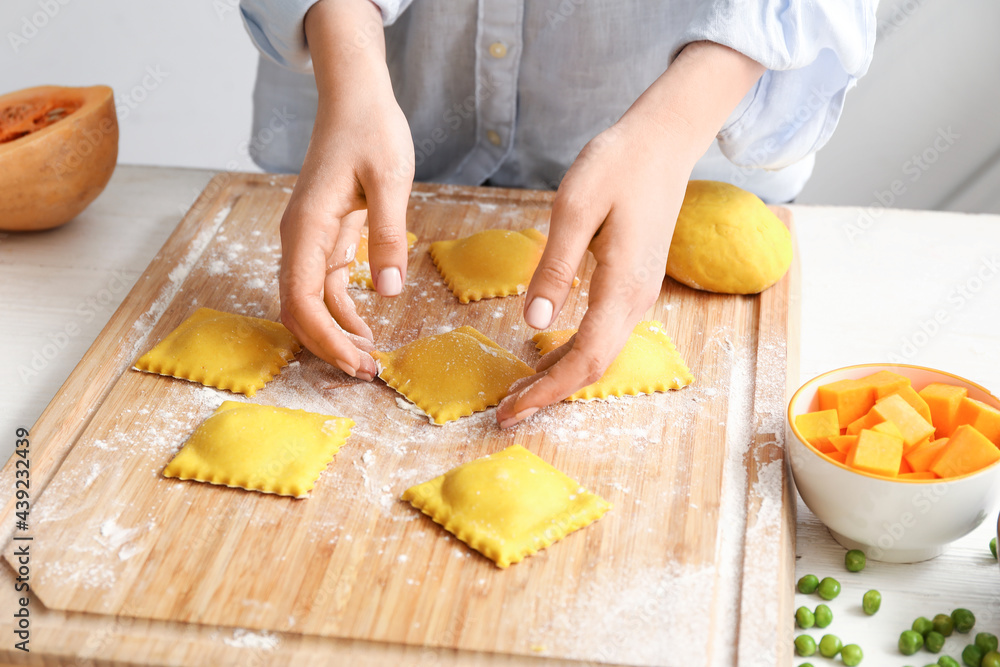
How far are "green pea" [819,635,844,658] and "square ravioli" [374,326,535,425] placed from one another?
68 cm

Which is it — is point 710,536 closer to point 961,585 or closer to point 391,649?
point 961,585

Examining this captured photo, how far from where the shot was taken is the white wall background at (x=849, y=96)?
3330mm

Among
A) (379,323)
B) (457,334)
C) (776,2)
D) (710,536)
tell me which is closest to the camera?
(710,536)

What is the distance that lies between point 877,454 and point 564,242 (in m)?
0.59

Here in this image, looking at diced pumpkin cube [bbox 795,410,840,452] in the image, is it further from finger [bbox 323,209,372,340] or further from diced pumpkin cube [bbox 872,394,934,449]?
finger [bbox 323,209,372,340]

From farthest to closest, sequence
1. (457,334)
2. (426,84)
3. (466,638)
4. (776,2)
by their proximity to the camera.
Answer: (426,84), (457,334), (776,2), (466,638)

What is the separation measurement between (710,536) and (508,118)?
121 centimetres

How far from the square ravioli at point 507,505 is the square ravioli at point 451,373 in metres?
0.18

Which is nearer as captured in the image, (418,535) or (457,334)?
(418,535)

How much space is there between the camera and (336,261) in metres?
1.70

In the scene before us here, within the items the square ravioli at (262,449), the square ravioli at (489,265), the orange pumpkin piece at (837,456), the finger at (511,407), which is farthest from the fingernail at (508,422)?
the orange pumpkin piece at (837,456)

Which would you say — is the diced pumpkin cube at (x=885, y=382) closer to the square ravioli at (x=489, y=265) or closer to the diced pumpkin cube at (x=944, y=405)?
the diced pumpkin cube at (x=944, y=405)

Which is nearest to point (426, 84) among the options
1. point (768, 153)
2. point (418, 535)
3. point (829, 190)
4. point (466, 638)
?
point (768, 153)

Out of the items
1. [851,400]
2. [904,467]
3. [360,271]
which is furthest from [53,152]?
[904,467]
